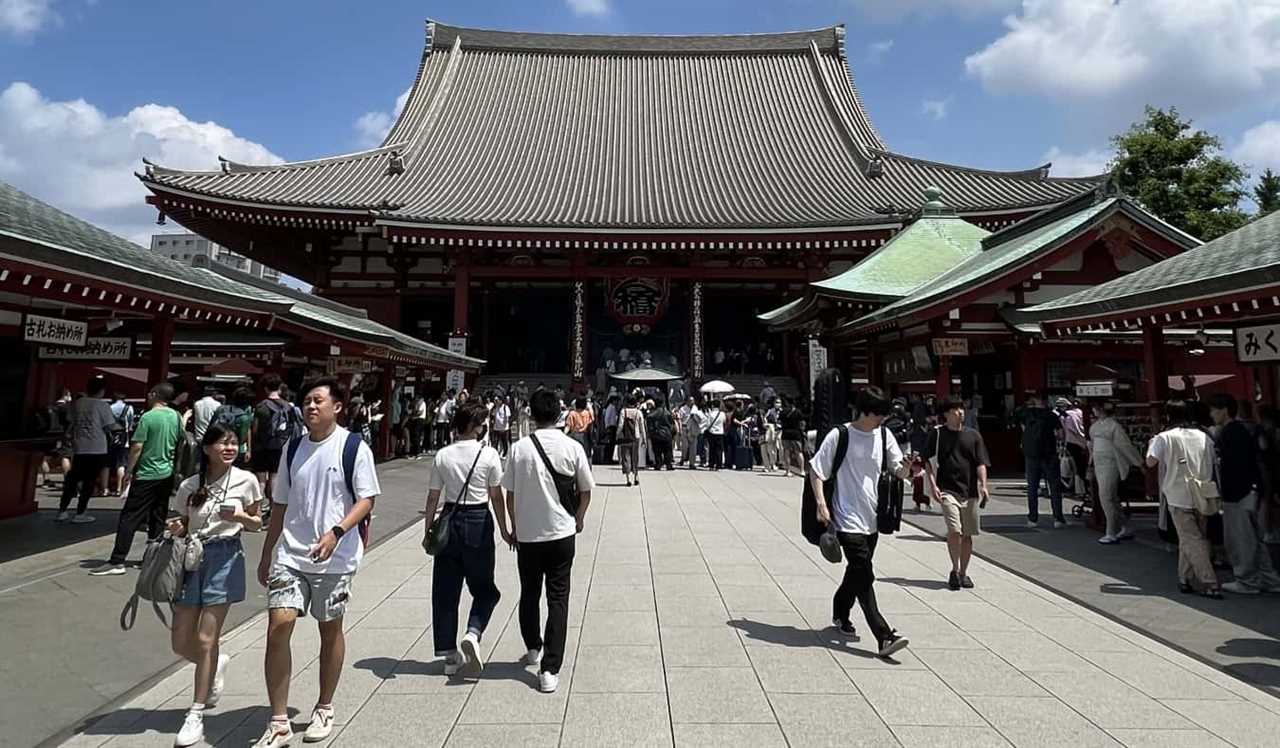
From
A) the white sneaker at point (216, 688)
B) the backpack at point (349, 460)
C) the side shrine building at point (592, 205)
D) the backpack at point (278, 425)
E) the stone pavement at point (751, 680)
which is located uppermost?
the side shrine building at point (592, 205)

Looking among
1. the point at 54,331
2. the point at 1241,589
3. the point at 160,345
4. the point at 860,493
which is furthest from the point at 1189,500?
the point at 54,331

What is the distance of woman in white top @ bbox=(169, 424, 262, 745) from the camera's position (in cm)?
307

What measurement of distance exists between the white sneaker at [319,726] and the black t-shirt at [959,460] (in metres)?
4.87

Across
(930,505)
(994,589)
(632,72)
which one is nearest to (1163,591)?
(994,589)

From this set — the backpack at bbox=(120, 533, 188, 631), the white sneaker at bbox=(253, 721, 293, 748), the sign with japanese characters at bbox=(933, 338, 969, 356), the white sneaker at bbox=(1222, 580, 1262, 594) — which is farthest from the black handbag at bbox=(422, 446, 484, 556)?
the sign with japanese characters at bbox=(933, 338, 969, 356)

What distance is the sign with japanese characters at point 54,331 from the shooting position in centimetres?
785

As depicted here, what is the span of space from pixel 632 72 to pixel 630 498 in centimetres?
2394

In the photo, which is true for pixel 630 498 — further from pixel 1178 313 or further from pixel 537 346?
pixel 537 346

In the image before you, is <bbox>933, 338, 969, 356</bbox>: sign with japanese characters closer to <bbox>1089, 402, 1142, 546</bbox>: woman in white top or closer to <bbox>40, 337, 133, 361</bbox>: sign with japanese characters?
<bbox>1089, 402, 1142, 546</bbox>: woman in white top

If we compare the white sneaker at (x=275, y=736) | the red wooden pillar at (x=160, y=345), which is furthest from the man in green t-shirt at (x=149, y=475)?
the white sneaker at (x=275, y=736)

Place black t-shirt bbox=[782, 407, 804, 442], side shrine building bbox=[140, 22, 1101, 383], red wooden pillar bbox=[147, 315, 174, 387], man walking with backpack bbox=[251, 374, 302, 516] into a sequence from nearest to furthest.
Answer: man walking with backpack bbox=[251, 374, 302, 516] → red wooden pillar bbox=[147, 315, 174, 387] → black t-shirt bbox=[782, 407, 804, 442] → side shrine building bbox=[140, 22, 1101, 383]

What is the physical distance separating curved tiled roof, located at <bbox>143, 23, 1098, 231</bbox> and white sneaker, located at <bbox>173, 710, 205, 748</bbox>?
16.2 meters

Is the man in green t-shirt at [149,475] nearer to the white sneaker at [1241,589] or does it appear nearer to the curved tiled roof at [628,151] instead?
the white sneaker at [1241,589]

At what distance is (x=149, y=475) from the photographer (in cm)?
580
